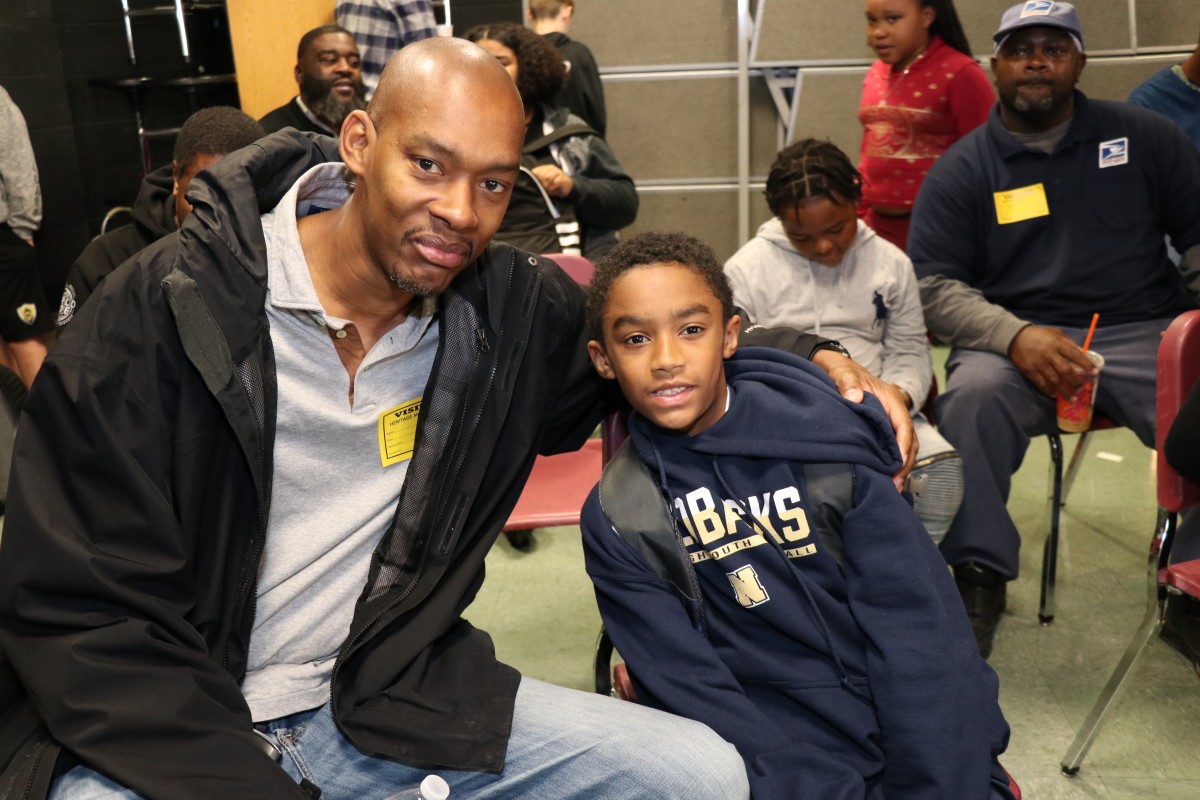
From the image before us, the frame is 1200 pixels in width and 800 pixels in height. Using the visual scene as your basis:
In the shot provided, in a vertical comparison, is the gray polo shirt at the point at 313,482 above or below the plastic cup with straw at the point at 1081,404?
above

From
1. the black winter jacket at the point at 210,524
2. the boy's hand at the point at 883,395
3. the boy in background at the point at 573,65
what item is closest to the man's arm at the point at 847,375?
the boy's hand at the point at 883,395

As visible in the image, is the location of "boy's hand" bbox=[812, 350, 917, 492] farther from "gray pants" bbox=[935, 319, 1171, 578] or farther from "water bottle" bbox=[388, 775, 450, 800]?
"gray pants" bbox=[935, 319, 1171, 578]

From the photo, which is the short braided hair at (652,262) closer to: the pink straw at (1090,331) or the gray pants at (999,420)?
the gray pants at (999,420)

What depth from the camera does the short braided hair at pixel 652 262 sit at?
5.36 feet

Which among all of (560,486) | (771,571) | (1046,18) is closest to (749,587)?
(771,571)

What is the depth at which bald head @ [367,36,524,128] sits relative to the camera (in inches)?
57.2

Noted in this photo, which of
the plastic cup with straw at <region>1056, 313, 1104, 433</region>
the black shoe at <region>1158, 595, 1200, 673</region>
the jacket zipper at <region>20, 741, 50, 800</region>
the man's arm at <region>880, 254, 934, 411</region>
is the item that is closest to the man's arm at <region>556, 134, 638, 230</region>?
the man's arm at <region>880, 254, 934, 411</region>

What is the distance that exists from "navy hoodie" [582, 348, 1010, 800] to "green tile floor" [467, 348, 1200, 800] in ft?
3.00

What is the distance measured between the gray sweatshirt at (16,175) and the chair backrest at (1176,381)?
438 cm

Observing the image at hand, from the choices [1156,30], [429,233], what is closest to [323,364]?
[429,233]

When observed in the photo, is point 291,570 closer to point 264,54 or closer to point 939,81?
point 939,81

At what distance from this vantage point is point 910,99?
3.84 meters

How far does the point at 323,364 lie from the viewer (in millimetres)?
1510

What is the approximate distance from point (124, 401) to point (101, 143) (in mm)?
5116
